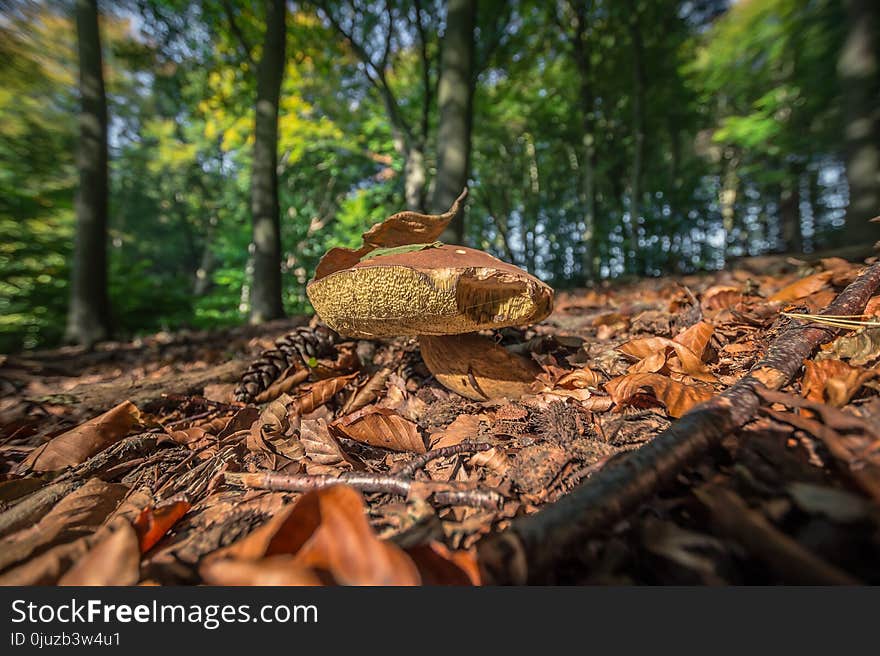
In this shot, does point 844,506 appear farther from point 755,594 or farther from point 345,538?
point 345,538

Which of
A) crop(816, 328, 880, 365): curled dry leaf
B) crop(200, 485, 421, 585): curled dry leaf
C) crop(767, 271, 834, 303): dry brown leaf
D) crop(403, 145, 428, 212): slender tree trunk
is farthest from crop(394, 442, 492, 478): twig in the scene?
crop(403, 145, 428, 212): slender tree trunk

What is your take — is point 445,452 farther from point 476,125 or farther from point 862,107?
point 476,125

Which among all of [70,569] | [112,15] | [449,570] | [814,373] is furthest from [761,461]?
[112,15]

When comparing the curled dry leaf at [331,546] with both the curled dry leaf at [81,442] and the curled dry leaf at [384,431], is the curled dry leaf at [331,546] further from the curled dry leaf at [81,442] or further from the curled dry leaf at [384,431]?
the curled dry leaf at [81,442]

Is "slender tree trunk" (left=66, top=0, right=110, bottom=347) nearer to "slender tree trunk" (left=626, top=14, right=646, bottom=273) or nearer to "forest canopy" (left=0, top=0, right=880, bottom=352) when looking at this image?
"forest canopy" (left=0, top=0, right=880, bottom=352)

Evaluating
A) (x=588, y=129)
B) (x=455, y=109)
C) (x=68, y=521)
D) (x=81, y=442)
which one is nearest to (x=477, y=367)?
(x=68, y=521)

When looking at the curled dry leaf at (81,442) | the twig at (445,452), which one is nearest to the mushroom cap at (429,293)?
the twig at (445,452)
